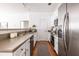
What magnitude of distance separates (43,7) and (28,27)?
117 cm

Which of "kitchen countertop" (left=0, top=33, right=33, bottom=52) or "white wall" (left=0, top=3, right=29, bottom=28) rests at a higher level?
"white wall" (left=0, top=3, right=29, bottom=28)

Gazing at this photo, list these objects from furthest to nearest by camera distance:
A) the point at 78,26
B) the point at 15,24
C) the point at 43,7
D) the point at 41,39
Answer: the point at 15,24 → the point at 43,7 → the point at 41,39 → the point at 78,26

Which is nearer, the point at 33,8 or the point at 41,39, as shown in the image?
the point at 41,39

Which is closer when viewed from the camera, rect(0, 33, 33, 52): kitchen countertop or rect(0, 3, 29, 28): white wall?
rect(0, 33, 33, 52): kitchen countertop

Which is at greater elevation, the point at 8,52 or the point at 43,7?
the point at 43,7

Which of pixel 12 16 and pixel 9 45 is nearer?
pixel 9 45

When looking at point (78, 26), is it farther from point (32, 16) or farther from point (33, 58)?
point (32, 16)

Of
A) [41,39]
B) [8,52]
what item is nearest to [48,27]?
[41,39]

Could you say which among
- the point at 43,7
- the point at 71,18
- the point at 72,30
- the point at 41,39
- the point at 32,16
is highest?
the point at 43,7

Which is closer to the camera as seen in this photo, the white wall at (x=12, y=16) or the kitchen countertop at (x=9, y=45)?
the kitchen countertop at (x=9, y=45)

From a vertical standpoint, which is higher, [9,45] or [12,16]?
[12,16]

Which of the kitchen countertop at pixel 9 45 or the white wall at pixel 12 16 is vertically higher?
the white wall at pixel 12 16

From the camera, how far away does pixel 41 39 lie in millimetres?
5414

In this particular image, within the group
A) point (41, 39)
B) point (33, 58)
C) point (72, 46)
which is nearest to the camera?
point (33, 58)
